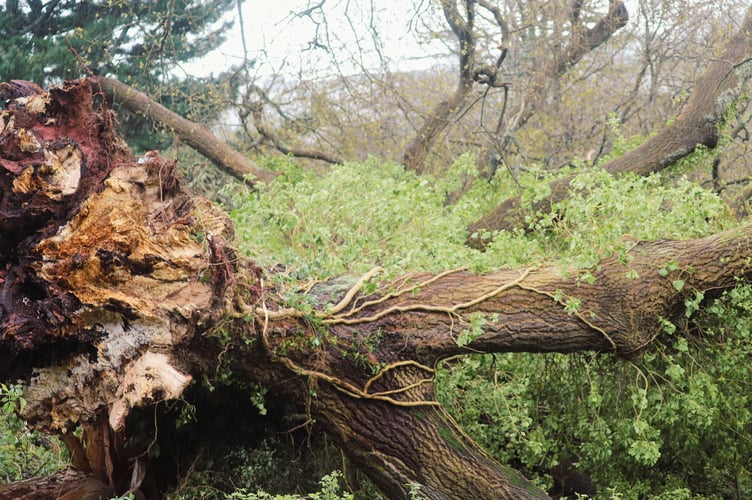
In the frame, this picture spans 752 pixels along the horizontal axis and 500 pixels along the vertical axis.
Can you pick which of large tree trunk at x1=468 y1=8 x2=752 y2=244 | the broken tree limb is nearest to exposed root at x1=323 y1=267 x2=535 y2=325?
large tree trunk at x1=468 y1=8 x2=752 y2=244

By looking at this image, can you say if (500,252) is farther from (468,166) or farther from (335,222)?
(468,166)

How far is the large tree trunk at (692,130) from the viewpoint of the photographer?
8.27m

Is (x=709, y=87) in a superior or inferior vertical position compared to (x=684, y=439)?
superior

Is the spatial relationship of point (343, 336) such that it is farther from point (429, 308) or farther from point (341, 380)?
point (429, 308)

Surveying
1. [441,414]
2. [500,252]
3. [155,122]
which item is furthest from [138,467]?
[155,122]

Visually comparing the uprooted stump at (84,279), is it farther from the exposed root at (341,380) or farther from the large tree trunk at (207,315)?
the exposed root at (341,380)

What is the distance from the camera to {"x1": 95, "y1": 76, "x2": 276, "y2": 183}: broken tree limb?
9.82 metres

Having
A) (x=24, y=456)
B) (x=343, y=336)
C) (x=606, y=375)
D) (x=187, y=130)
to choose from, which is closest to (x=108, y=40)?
(x=187, y=130)

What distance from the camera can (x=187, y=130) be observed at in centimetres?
997

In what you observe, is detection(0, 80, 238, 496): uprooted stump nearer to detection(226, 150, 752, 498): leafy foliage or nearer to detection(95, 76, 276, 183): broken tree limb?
detection(226, 150, 752, 498): leafy foliage

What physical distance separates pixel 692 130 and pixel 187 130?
601 cm

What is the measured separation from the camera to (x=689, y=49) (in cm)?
1140

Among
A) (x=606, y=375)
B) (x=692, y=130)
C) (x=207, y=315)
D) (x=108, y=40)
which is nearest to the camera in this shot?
(x=207, y=315)

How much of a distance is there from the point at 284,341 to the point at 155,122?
22.5ft
